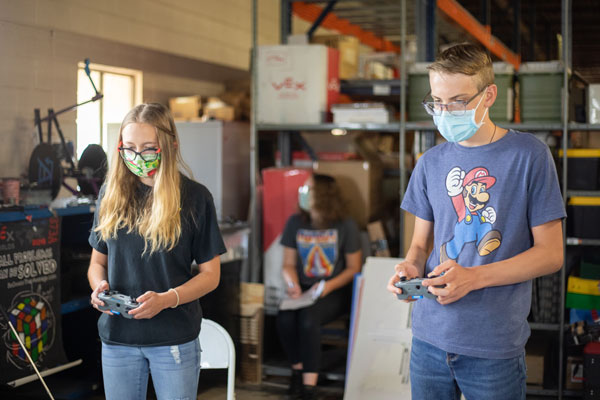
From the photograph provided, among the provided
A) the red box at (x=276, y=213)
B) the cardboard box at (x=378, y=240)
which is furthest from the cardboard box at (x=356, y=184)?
the red box at (x=276, y=213)

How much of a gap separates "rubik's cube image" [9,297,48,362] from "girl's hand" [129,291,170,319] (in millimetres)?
1655

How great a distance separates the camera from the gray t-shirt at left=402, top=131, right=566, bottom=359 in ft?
5.78

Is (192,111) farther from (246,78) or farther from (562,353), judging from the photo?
(562,353)

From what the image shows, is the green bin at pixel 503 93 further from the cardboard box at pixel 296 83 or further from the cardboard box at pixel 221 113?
the cardboard box at pixel 221 113

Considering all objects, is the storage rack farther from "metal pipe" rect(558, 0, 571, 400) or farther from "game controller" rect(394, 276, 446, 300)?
"game controller" rect(394, 276, 446, 300)

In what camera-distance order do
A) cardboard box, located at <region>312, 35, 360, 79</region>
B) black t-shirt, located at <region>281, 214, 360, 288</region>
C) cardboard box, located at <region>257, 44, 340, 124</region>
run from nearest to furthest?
1. black t-shirt, located at <region>281, 214, 360, 288</region>
2. cardboard box, located at <region>257, 44, 340, 124</region>
3. cardboard box, located at <region>312, 35, 360, 79</region>

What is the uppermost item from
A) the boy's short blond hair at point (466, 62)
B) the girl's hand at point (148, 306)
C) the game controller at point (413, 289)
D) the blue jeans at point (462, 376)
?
the boy's short blond hair at point (466, 62)

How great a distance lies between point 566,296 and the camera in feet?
14.2

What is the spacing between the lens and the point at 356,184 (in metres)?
4.83

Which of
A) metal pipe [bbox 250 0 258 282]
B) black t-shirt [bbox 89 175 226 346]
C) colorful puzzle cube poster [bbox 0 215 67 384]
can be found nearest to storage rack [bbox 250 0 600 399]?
metal pipe [bbox 250 0 258 282]

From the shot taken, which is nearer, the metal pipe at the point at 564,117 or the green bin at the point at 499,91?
the metal pipe at the point at 564,117

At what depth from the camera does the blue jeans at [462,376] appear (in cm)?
177

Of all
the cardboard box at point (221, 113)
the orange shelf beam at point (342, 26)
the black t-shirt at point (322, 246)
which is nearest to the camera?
the black t-shirt at point (322, 246)

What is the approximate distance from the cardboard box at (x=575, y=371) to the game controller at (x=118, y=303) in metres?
3.20
